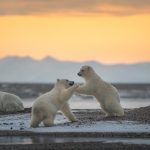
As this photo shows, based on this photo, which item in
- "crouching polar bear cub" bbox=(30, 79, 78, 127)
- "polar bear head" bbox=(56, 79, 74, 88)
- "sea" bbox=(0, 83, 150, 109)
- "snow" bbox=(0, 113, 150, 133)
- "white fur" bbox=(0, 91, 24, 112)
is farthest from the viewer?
"sea" bbox=(0, 83, 150, 109)

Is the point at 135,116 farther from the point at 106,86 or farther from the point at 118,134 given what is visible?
the point at 118,134

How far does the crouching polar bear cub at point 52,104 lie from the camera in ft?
66.6

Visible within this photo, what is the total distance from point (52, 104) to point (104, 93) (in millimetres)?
2672

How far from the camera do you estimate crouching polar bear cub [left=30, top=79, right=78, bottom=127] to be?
2030 centimetres

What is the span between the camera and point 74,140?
17.8 metres

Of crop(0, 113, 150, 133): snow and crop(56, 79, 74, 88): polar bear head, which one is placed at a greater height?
crop(56, 79, 74, 88): polar bear head

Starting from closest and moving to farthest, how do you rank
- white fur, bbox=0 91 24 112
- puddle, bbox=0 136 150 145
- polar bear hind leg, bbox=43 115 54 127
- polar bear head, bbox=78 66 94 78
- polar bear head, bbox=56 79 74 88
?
puddle, bbox=0 136 150 145
polar bear hind leg, bbox=43 115 54 127
polar bear head, bbox=56 79 74 88
polar bear head, bbox=78 66 94 78
white fur, bbox=0 91 24 112

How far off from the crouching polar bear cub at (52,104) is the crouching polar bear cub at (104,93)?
103cm

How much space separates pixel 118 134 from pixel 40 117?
267 cm

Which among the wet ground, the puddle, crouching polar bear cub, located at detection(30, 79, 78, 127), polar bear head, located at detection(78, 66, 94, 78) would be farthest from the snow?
polar bear head, located at detection(78, 66, 94, 78)

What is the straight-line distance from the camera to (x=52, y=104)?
20.7 m

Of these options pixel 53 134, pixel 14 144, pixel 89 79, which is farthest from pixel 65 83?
pixel 14 144

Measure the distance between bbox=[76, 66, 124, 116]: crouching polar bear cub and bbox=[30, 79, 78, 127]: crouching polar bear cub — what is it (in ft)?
3.39

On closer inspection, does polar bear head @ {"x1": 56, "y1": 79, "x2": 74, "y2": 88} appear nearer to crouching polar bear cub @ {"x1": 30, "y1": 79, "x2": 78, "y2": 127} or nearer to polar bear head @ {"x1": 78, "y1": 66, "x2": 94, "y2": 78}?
crouching polar bear cub @ {"x1": 30, "y1": 79, "x2": 78, "y2": 127}
